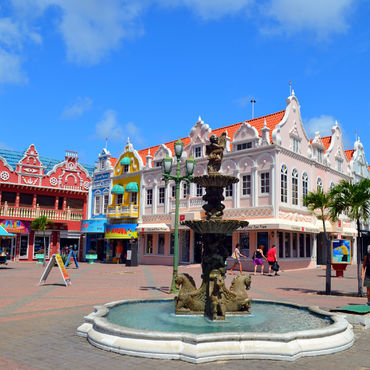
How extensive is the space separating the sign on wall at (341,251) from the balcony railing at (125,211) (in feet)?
60.8

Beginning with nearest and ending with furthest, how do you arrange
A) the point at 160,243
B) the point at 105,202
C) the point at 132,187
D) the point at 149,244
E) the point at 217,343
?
the point at 217,343, the point at 160,243, the point at 149,244, the point at 132,187, the point at 105,202

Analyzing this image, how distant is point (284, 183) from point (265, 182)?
1.33 meters

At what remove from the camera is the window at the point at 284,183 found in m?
26.6

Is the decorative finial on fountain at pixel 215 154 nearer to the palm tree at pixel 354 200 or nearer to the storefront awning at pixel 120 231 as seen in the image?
the palm tree at pixel 354 200

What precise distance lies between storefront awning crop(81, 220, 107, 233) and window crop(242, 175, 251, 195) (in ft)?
47.8

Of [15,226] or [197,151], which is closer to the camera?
[197,151]

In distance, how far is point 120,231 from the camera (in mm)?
34688

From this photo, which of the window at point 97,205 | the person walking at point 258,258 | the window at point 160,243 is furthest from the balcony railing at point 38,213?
the person walking at point 258,258

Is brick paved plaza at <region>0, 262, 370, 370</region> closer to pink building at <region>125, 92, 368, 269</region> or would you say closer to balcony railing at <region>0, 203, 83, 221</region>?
pink building at <region>125, 92, 368, 269</region>

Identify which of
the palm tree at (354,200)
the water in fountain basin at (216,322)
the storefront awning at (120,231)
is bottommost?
the water in fountain basin at (216,322)

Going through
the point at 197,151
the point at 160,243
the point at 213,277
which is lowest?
the point at 213,277

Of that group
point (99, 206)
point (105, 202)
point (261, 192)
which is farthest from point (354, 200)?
point (99, 206)

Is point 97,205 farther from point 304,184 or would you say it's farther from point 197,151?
point 304,184

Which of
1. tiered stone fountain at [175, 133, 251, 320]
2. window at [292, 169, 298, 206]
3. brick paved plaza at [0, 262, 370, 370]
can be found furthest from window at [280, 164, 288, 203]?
tiered stone fountain at [175, 133, 251, 320]
